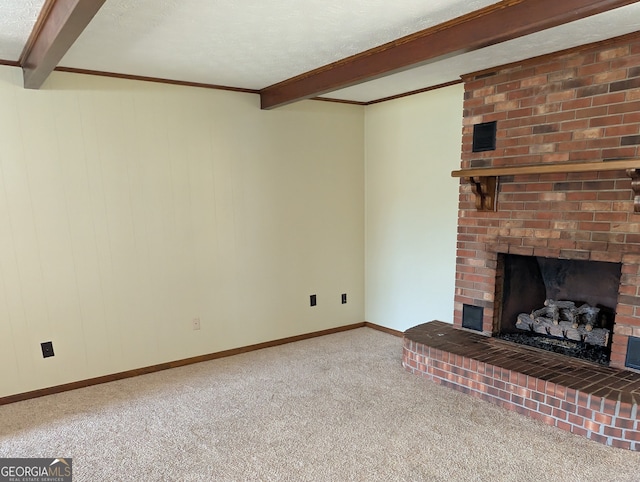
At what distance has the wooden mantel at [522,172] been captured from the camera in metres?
2.26

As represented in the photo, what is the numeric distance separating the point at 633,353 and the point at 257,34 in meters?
2.86

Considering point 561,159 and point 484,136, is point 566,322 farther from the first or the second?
point 484,136

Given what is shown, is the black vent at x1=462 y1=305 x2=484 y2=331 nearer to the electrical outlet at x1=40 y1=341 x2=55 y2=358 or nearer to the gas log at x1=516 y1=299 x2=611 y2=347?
the gas log at x1=516 y1=299 x2=611 y2=347

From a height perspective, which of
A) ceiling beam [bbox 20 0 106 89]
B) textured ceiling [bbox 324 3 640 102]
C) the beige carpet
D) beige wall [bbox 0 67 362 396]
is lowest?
the beige carpet

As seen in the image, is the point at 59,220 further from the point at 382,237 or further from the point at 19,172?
the point at 382,237

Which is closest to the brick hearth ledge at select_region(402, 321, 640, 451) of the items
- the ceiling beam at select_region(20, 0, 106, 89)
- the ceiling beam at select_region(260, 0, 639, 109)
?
the ceiling beam at select_region(260, 0, 639, 109)

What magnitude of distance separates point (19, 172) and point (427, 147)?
3118 mm

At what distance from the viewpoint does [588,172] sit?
259cm

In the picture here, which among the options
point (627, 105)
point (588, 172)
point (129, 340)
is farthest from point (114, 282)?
point (627, 105)

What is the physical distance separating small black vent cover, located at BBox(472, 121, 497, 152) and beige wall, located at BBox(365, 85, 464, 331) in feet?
0.79

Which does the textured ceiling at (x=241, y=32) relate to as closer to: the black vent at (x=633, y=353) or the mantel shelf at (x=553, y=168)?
the mantel shelf at (x=553, y=168)

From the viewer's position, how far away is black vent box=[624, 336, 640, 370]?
7.98ft

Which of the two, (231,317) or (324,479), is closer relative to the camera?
(324,479)

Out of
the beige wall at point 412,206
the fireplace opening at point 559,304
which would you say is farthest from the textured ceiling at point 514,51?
the fireplace opening at point 559,304
